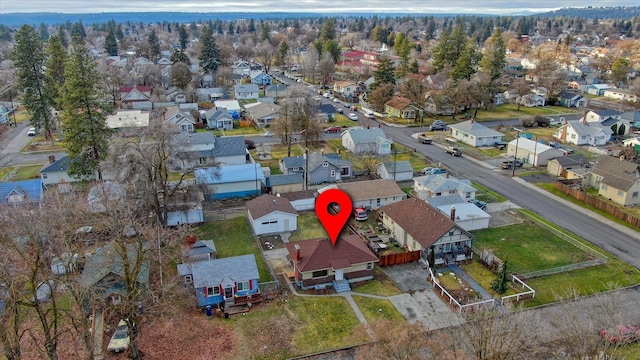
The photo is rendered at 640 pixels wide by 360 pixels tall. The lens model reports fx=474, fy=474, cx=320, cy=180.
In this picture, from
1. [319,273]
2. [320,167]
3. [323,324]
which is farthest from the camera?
[320,167]

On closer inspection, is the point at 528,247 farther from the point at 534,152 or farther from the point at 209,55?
→ the point at 209,55

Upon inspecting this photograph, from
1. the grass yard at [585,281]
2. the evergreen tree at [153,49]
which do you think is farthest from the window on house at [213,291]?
the evergreen tree at [153,49]

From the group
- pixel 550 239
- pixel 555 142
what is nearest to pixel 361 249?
pixel 550 239

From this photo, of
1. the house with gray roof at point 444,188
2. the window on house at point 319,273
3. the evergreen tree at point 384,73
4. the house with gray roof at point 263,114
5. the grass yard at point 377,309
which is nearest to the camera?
the grass yard at point 377,309

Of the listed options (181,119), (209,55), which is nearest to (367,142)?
(181,119)

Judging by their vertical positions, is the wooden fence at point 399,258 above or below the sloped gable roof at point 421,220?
below

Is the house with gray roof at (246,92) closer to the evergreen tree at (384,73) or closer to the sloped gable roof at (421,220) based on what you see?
the evergreen tree at (384,73)
